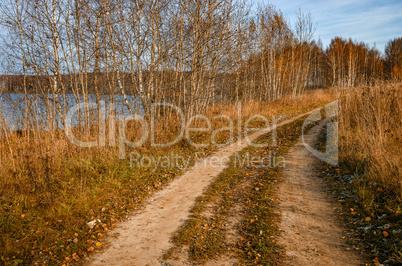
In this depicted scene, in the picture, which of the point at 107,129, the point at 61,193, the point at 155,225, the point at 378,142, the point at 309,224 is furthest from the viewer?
the point at 107,129

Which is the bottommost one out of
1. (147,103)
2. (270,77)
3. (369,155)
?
(369,155)

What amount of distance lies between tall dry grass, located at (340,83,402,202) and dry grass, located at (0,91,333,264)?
16.8 feet

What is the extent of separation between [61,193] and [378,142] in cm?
744

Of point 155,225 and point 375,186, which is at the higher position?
point 375,186

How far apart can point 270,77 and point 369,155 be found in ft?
68.0

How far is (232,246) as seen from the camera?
413cm

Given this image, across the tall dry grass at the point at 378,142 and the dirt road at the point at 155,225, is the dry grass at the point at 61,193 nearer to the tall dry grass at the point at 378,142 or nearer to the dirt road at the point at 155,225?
the dirt road at the point at 155,225

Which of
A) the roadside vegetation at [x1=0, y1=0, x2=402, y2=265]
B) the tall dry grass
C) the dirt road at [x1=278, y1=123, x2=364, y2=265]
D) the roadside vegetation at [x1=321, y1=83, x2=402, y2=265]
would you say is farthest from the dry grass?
the tall dry grass

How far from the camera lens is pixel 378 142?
5973 millimetres

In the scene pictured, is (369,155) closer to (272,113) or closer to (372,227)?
(372,227)

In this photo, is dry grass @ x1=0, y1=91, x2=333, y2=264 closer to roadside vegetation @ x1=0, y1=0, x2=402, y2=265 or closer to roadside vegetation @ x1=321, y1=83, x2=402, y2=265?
roadside vegetation @ x1=0, y1=0, x2=402, y2=265

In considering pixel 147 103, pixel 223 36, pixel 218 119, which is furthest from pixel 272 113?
pixel 147 103

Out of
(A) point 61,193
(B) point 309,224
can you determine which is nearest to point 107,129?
(A) point 61,193

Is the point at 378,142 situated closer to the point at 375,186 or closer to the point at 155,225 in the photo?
the point at 375,186
